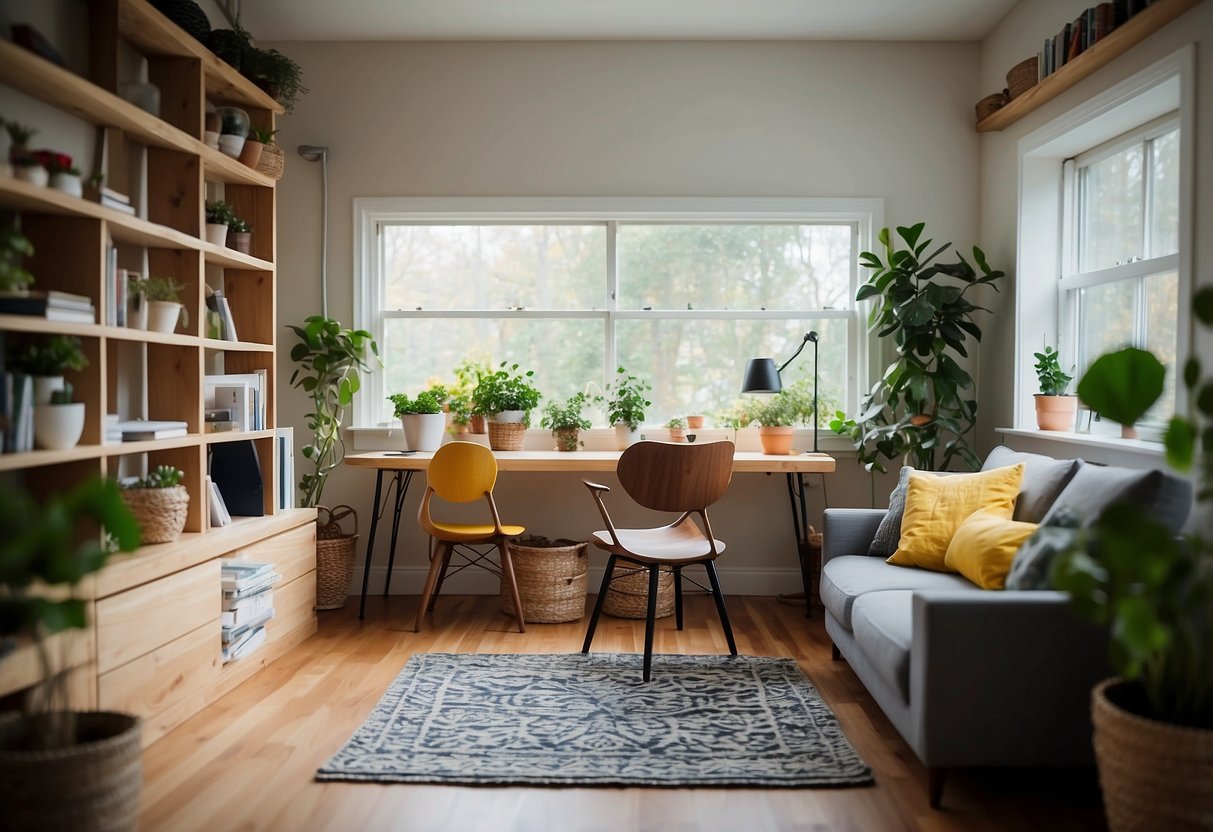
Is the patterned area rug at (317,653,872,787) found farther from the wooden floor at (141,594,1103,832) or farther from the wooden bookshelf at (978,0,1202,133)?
the wooden bookshelf at (978,0,1202,133)

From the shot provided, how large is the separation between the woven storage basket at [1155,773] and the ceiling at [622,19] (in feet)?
11.4

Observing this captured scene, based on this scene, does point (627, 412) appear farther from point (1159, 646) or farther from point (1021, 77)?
point (1159, 646)

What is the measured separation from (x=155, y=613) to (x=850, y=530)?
252 cm

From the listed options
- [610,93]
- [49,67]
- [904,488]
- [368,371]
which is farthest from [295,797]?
[610,93]

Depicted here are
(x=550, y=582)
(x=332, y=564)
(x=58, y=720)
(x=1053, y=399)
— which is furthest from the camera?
(x=332, y=564)

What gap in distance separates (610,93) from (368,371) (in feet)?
6.39

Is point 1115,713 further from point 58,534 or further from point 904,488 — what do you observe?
point 58,534

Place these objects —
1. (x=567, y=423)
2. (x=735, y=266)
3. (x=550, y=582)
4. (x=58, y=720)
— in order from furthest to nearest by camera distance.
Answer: (x=735, y=266)
(x=567, y=423)
(x=550, y=582)
(x=58, y=720)

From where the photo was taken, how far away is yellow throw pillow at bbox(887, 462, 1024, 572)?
3.08 meters

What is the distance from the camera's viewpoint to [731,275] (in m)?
4.73

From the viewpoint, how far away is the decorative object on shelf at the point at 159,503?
2.85 meters

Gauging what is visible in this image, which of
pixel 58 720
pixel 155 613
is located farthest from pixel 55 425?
pixel 58 720

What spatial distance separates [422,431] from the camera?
14.4 feet

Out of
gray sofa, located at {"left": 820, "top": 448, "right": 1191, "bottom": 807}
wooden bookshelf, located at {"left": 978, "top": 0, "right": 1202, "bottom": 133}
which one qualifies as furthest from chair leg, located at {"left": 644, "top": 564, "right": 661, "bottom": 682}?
wooden bookshelf, located at {"left": 978, "top": 0, "right": 1202, "bottom": 133}
